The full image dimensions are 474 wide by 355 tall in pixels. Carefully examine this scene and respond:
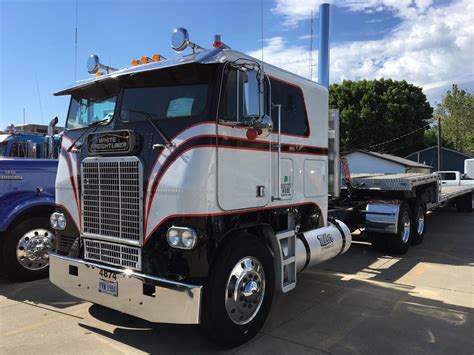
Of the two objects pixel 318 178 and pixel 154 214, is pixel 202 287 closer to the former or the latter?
pixel 154 214

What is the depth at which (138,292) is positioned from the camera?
365cm

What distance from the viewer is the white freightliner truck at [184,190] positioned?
3.63 m

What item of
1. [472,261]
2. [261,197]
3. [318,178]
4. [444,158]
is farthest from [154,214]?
[444,158]

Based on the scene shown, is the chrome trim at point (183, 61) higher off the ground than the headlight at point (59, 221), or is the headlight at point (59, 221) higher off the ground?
the chrome trim at point (183, 61)

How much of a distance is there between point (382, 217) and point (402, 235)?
0.57 metres

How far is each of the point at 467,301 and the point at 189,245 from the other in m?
3.95

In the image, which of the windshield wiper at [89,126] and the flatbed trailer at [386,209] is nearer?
the windshield wiper at [89,126]

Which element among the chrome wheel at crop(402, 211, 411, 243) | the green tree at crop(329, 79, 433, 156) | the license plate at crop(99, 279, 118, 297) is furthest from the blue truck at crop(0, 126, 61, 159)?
the green tree at crop(329, 79, 433, 156)

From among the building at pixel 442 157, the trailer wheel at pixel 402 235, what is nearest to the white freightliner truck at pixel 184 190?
the trailer wheel at pixel 402 235

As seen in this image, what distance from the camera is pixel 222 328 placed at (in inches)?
146

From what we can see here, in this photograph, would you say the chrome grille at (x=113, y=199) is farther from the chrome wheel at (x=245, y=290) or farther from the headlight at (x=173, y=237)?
the chrome wheel at (x=245, y=290)

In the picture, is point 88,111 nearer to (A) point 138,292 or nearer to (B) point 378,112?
(A) point 138,292

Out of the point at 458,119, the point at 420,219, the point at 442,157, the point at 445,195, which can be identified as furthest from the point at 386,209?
the point at 458,119

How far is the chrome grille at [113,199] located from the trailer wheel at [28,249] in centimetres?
236
